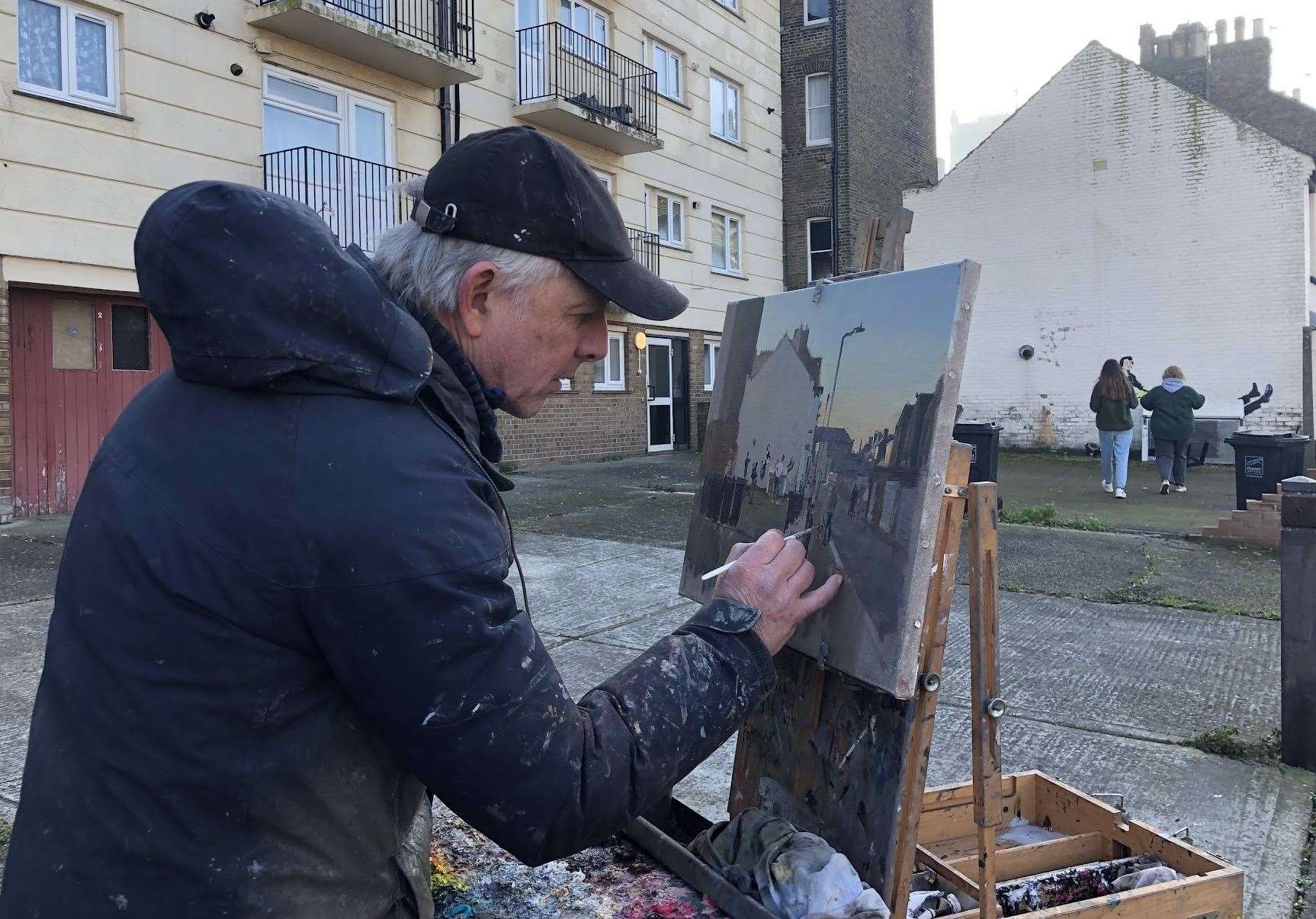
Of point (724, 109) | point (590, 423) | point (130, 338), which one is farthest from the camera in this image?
point (724, 109)

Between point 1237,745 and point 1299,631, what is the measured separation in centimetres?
49

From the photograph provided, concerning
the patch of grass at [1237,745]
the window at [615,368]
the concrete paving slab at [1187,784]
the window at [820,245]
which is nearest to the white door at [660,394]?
the window at [615,368]

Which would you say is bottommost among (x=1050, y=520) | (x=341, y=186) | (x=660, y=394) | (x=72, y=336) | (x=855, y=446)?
(x=1050, y=520)

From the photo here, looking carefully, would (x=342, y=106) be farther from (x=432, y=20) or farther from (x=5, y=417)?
(x=5, y=417)

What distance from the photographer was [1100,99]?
18.8 m

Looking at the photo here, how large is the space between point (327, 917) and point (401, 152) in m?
12.6

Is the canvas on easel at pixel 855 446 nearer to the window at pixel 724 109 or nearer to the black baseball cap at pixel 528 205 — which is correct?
the black baseball cap at pixel 528 205

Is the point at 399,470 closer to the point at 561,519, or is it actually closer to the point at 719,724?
the point at 719,724

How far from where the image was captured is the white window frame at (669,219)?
685 inches

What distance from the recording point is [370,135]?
40.7ft

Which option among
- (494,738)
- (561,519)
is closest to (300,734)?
(494,738)

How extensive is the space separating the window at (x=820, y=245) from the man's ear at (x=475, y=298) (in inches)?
798

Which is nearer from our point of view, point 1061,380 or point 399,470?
point 399,470

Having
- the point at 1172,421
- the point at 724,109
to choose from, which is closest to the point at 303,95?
the point at 724,109
